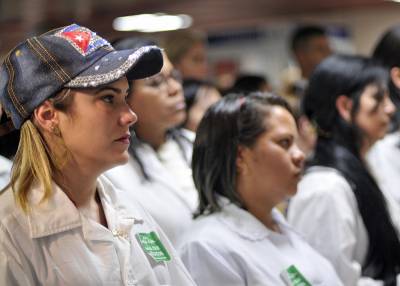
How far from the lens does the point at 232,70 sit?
1112 cm

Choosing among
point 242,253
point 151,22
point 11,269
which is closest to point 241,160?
point 242,253

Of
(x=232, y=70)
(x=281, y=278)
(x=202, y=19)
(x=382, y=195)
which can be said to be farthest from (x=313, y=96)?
(x=232, y=70)

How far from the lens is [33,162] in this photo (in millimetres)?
1892

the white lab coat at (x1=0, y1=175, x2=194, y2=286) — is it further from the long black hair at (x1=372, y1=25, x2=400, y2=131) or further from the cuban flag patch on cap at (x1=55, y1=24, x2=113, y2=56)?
the long black hair at (x1=372, y1=25, x2=400, y2=131)

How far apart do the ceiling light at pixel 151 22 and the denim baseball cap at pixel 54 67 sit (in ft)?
21.1

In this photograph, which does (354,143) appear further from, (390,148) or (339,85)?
(390,148)

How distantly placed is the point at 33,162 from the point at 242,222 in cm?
94

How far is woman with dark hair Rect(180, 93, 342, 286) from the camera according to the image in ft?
8.59

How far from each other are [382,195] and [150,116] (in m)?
0.99

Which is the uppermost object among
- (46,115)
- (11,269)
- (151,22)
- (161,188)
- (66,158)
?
(46,115)

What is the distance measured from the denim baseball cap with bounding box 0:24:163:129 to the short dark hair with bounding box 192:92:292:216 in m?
0.77

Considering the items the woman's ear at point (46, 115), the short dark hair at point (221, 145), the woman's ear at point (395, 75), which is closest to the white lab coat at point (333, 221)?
the short dark hair at point (221, 145)

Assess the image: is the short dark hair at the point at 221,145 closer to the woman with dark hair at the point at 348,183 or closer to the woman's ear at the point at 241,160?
the woman's ear at the point at 241,160

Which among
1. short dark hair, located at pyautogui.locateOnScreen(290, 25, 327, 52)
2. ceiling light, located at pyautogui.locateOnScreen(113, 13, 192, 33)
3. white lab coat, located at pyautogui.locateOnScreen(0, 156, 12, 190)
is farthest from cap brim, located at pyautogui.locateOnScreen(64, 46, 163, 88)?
ceiling light, located at pyautogui.locateOnScreen(113, 13, 192, 33)
